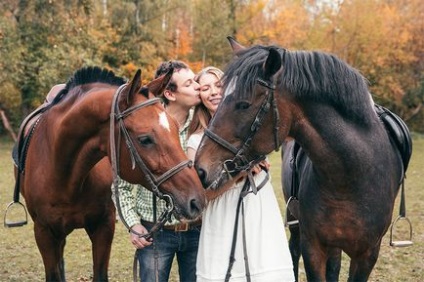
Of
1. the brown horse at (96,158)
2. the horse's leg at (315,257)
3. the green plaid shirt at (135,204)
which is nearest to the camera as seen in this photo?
the brown horse at (96,158)

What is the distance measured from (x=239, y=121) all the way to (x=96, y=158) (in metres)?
1.05

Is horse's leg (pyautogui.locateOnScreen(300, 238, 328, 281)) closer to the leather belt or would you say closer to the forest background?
the leather belt

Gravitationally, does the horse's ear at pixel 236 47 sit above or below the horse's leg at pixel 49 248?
above

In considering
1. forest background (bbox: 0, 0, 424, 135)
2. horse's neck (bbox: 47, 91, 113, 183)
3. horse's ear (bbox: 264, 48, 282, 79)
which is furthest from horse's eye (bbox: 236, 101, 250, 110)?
forest background (bbox: 0, 0, 424, 135)

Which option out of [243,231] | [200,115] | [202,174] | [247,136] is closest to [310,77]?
[247,136]

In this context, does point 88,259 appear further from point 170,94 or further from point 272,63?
point 272,63

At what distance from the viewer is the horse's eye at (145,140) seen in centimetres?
261

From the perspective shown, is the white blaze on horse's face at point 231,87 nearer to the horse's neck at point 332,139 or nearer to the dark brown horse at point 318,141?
the dark brown horse at point 318,141

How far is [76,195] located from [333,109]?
73.8 inches

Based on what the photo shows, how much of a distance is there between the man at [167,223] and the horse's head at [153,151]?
9.3 inches

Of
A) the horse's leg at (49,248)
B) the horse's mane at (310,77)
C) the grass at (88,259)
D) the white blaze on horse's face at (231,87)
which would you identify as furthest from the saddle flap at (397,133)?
the horse's leg at (49,248)

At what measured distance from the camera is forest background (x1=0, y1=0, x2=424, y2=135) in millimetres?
22953

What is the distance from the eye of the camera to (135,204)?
3014 mm

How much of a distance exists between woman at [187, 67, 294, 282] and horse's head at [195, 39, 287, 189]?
0.14 meters
